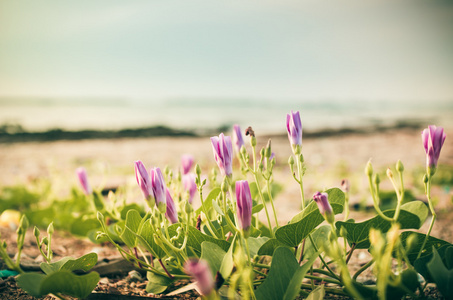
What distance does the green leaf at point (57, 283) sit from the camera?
98cm

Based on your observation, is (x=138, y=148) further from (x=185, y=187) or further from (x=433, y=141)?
(x=433, y=141)

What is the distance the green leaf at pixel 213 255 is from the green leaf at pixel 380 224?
0.34 metres

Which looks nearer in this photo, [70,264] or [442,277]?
[442,277]

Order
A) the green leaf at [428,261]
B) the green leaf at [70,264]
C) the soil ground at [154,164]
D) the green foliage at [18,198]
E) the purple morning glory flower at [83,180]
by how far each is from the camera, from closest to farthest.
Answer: the green leaf at [428,261] → the green leaf at [70,264] → the soil ground at [154,164] → the purple morning glory flower at [83,180] → the green foliage at [18,198]

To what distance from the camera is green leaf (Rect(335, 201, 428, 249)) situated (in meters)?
1.11

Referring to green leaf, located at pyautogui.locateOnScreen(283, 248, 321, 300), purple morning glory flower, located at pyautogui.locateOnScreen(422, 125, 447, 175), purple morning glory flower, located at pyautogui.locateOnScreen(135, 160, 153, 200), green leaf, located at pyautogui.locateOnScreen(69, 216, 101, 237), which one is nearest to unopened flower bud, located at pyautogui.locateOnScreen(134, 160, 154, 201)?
purple morning glory flower, located at pyautogui.locateOnScreen(135, 160, 153, 200)

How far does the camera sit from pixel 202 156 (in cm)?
670

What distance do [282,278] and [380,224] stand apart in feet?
1.13

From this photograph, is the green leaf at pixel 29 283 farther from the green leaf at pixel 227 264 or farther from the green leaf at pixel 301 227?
the green leaf at pixel 301 227

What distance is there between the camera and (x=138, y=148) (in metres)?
7.65

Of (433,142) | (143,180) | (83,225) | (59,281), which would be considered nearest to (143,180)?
(143,180)

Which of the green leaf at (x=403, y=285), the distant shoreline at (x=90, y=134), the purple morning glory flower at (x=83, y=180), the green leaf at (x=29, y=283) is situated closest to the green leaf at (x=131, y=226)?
the green leaf at (x=29, y=283)

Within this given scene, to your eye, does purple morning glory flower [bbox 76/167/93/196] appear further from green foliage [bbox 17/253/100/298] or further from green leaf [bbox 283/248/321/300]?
green leaf [bbox 283/248/321/300]

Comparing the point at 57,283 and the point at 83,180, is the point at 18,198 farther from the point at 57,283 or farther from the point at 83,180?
the point at 57,283
